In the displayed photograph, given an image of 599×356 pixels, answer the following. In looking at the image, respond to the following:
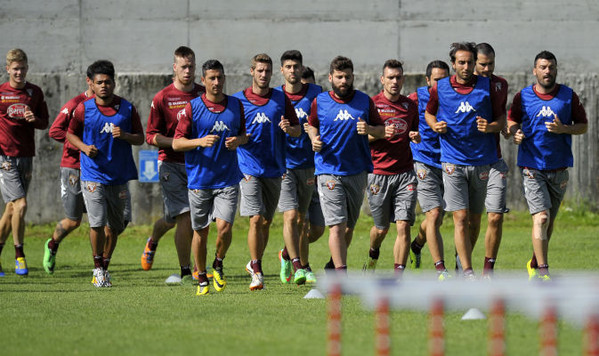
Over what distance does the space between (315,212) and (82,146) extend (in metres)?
3.07

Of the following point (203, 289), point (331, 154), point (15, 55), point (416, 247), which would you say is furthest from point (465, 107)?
point (15, 55)

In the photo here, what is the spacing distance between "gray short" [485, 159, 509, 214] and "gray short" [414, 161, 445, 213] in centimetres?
57

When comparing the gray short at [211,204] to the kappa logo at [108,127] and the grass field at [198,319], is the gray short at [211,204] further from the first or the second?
the kappa logo at [108,127]

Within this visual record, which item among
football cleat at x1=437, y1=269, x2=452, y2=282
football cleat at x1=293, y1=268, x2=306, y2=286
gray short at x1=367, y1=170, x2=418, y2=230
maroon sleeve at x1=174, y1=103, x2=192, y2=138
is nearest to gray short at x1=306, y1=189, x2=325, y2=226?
gray short at x1=367, y1=170, x2=418, y2=230

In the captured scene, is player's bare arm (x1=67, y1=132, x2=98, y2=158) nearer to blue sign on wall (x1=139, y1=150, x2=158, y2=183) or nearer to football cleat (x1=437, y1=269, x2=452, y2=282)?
football cleat (x1=437, y1=269, x2=452, y2=282)

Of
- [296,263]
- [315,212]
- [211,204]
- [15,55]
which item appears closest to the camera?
[211,204]

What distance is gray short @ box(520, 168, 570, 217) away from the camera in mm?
12000

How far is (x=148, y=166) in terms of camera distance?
63.4 feet

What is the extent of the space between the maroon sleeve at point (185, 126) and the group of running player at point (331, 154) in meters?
0.01

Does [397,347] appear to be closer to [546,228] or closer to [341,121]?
[341,121]

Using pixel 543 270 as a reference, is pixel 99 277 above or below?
below

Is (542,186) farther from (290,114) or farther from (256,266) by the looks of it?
(256,266)

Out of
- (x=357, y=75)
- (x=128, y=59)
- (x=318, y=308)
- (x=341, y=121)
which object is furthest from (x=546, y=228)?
(x=128, y=59)

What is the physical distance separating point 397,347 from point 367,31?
12739 mm
